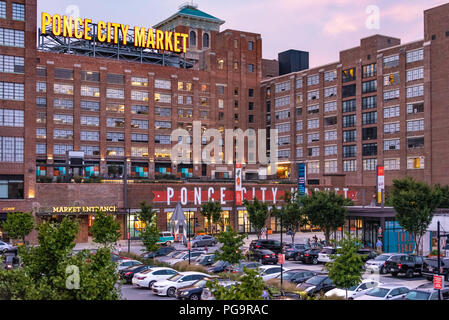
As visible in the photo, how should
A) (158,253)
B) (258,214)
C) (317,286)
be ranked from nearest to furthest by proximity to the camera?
1. (317,286)
2. (158,253)
3. (258,214)

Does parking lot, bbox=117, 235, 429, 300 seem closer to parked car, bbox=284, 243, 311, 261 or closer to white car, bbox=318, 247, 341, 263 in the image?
parked car, bbox=284, 243, 311, 261

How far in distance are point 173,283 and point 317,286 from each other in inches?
330

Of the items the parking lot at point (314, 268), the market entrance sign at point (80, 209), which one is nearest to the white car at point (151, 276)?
the parking lot at point (314, 268)

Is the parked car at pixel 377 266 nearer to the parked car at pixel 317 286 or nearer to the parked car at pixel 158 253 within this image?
the parked car at pixel 317 286

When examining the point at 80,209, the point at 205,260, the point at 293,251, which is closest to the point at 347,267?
the point at 205,260

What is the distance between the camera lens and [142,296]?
3042 centimetres

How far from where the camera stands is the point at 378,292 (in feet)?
85.1

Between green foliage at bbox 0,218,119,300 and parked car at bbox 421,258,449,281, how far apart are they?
90.9 feet

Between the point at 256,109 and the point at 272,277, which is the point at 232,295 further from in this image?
the point at 256,109

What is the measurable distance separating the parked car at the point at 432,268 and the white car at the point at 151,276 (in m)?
18.2

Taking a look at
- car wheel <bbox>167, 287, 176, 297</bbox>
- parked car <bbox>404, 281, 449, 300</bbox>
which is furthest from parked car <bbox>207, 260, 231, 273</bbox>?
parked car <bbox>404, 281, 449, 300</bbox>

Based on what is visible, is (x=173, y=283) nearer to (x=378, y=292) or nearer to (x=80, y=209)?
(x=378, y=292)

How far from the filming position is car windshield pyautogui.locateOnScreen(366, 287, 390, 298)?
83.8 feet
